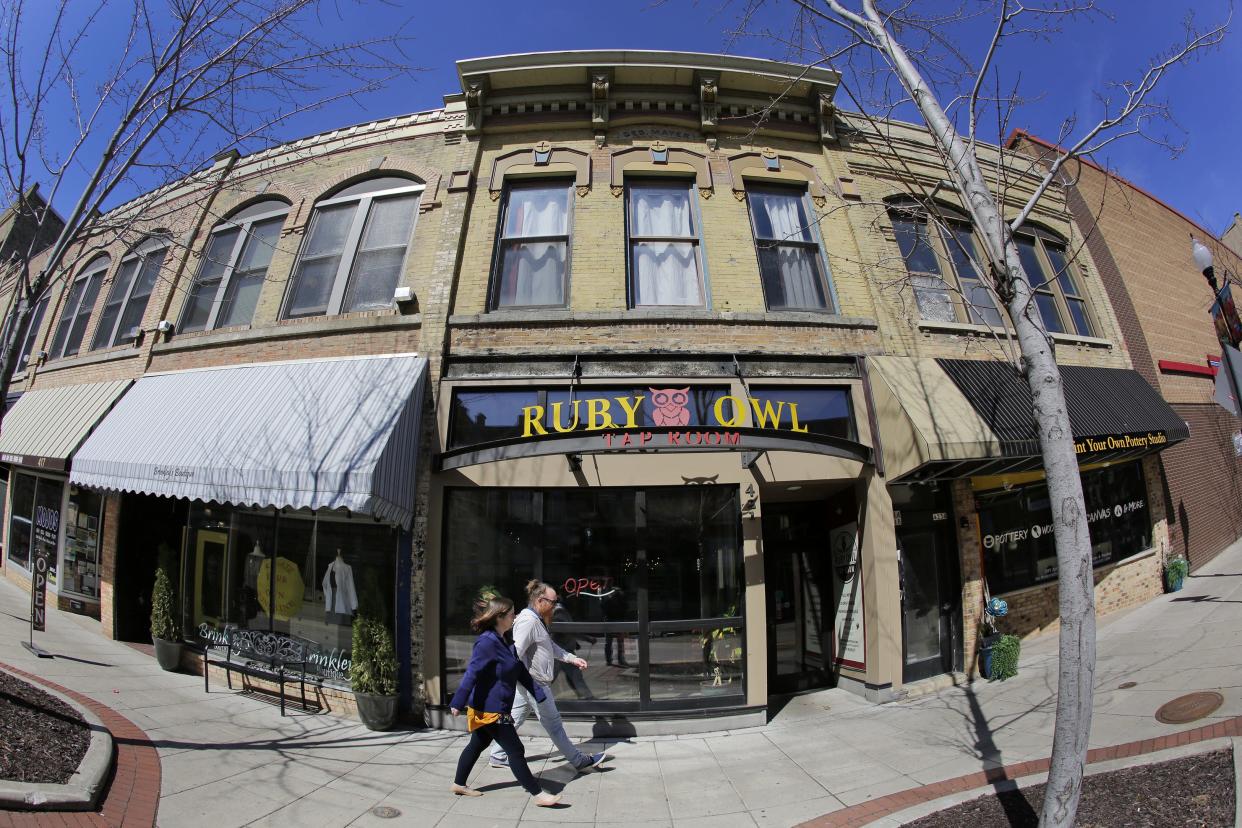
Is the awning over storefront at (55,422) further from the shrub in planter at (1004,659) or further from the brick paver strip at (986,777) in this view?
the shrub in planter at (1004,659)

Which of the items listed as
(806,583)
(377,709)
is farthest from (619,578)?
(806,583)

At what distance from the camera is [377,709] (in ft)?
21.7

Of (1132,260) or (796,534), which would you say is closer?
(796,534)

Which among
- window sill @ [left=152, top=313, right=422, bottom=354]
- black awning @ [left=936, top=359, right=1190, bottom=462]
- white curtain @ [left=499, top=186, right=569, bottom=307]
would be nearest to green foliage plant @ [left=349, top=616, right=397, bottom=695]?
window sill @ [left=152, top=313, right=422, bottom=354]

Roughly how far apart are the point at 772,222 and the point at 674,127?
85.1 inches

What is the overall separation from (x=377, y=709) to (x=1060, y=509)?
22.7 feet

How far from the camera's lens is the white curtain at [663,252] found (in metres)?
8.29

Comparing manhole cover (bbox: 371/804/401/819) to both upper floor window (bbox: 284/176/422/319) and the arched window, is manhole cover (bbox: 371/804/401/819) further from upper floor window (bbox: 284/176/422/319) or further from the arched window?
the arched window

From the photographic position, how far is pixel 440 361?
7.61m

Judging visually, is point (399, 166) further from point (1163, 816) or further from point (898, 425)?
point (1163, 816)

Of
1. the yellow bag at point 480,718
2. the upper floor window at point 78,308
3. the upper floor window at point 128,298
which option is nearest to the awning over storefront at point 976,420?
the yellow bag at point 480,718

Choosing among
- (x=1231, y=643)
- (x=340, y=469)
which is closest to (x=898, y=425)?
(x=1231, y=643)

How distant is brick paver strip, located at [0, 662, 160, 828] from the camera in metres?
3.97

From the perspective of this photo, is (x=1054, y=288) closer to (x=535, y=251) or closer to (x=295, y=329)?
(x=535, y=251)
